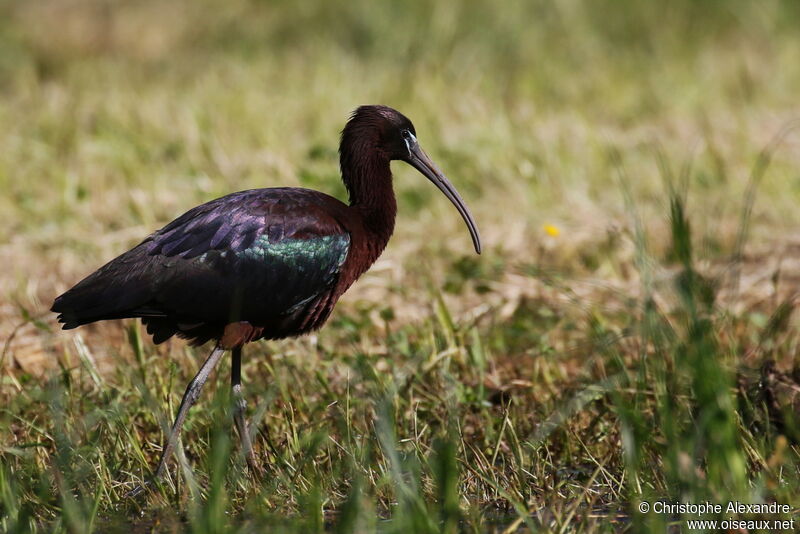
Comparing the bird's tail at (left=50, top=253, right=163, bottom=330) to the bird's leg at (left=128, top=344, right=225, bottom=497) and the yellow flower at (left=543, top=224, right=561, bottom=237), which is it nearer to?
the bird's leg at (left=128, top=344, right=225, bottom=497)

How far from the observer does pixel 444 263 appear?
6.79 metres

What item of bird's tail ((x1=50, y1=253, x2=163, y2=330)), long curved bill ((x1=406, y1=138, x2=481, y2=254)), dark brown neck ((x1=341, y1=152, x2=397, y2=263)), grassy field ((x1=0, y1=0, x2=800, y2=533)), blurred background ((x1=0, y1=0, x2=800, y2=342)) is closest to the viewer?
grassy field ((x1=0, y1=0, x2=800, y2=533))

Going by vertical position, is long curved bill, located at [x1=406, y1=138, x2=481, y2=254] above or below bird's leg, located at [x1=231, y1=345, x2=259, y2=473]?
above

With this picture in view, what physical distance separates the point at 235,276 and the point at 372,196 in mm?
731

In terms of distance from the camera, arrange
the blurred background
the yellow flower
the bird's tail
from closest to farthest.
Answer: the bird's tail → the yellow flower → the blurred background

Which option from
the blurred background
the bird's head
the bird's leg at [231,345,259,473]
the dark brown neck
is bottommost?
the bird's leg at [231,345,259,473]

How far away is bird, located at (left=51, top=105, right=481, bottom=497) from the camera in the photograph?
4492 mm

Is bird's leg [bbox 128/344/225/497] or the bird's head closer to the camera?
bird's leg [bbox 128/344/225/497]

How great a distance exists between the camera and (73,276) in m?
6.56

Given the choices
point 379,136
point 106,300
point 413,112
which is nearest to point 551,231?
point 379,136

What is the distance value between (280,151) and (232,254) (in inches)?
154

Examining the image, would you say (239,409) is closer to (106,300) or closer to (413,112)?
(106,300)

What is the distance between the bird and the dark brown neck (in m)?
0.05

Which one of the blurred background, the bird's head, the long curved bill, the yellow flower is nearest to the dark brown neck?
the bird's head
